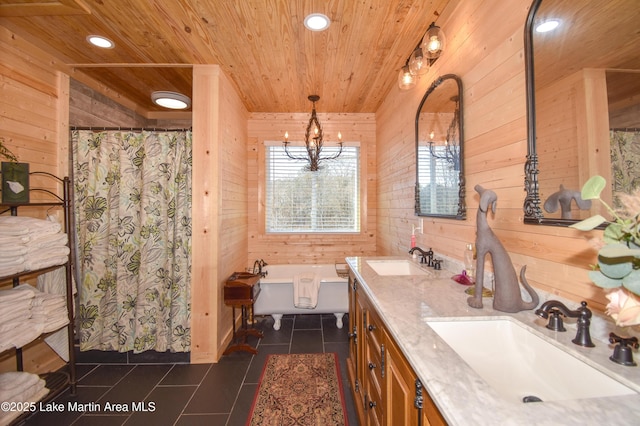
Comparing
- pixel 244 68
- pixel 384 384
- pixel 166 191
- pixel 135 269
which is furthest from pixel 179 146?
pixel 384 384

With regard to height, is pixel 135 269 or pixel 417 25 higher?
→ pixel 417 25

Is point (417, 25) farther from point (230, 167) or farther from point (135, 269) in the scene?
point (135, 269)

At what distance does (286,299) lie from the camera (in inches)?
118

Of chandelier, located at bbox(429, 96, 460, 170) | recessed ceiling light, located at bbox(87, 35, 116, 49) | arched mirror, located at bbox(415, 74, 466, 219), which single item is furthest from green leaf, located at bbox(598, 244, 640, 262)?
recessed ceiling light, located at bbox(87, 35, 116, 49)

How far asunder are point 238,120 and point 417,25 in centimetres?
220

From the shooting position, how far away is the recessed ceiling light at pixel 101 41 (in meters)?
2.04

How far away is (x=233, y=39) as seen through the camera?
2.09 meters

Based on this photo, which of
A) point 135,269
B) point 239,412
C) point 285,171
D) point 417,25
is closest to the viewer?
point 239,412

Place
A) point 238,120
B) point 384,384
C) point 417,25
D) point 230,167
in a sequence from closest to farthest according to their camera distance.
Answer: point 384,384
point 417,25
point 230,167
point 238,120

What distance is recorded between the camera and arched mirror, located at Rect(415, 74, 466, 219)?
165cm

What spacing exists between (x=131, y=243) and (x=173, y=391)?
1.29 m

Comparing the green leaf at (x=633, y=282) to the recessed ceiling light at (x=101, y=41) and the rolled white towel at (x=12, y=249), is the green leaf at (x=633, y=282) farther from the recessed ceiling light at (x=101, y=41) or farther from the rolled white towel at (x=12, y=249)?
the recessed ceiling light at (x=101, y=41)

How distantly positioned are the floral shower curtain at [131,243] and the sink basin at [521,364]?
2264mm

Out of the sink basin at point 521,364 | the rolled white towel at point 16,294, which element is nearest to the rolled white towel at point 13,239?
the rolled white towel at point 16,294
